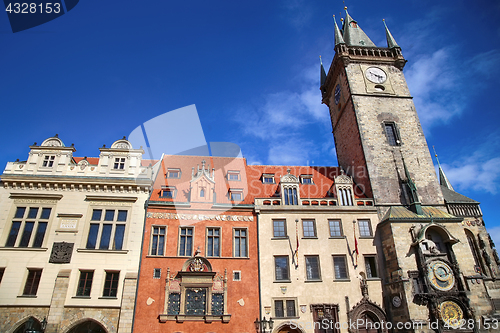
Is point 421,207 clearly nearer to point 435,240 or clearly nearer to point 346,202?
point 435,240

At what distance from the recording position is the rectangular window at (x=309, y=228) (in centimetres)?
2512

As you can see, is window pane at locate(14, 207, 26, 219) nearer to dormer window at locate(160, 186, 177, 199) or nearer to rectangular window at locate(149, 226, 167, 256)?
rectangular window at locate(149, 226, 167, 256)

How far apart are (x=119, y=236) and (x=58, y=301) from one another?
4996 millimetres

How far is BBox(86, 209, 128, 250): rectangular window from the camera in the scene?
22562 millimetres

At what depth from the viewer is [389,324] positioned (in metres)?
22.6

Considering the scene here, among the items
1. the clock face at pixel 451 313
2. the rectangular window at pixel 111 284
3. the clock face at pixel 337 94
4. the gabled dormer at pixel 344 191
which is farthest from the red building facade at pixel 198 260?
the clock face at pixel 337 94

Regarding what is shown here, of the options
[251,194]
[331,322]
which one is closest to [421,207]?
[331,322]

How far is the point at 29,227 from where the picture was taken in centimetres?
2258

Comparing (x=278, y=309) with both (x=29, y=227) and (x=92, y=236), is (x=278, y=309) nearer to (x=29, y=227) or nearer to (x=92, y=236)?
(x=92, y=236)

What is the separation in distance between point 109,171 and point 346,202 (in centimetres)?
1803

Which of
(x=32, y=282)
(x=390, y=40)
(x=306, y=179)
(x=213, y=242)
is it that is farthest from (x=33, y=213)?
(x=390, y=40)

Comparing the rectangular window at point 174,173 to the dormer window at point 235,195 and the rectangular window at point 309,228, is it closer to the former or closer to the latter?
the dormer window at point 235,195

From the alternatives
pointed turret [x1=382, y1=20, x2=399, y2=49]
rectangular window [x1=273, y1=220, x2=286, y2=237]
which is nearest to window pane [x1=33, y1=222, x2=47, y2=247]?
rectangular window [x1=273, y1=220, x2=286, y2=237]

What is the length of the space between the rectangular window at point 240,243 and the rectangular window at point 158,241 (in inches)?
196
